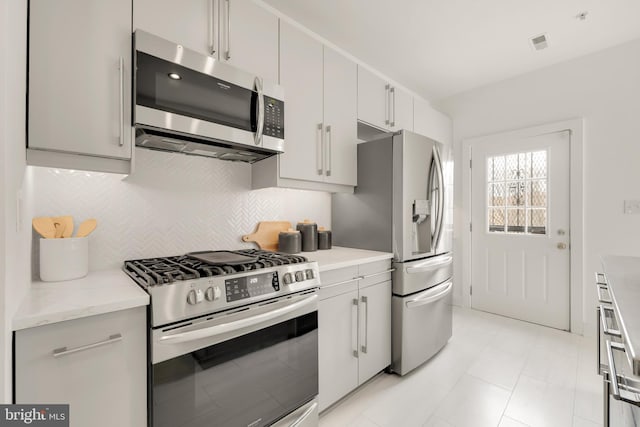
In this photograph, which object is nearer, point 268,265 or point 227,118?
point 268,265

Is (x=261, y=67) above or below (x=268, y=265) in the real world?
above

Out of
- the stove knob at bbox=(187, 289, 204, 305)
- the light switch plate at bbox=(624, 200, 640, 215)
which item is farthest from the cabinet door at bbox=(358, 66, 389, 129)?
the light switch plate at bbox=(624, 200, 640, 215)

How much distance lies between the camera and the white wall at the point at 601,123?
246 centimetres

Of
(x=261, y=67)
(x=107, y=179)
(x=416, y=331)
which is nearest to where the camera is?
(x=107, y=179)

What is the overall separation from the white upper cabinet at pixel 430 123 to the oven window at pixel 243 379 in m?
2.31

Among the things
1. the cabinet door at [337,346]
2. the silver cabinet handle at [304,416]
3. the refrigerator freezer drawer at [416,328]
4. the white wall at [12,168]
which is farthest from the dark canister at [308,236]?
the white wall at [12,168]

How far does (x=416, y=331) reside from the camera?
2.08 m

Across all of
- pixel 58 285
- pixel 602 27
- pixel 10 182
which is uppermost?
pixel 602 27

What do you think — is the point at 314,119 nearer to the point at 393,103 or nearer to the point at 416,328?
the point at 393,103

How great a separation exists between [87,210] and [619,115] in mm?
4081

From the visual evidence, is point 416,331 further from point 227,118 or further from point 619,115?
point 619,115

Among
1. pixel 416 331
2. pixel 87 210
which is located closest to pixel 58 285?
pixel 87 210

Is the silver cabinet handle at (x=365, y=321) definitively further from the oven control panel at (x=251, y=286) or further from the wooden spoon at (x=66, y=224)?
the wooden spoon at (x=66, y=224)

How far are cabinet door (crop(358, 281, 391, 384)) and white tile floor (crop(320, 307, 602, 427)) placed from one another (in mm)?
154
